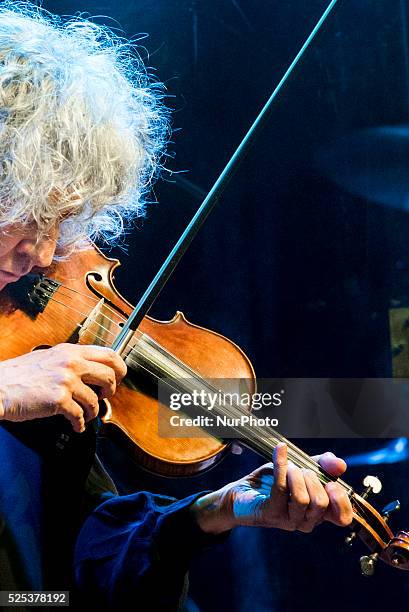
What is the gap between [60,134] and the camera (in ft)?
3.04

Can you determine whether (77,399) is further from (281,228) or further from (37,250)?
(281,228)

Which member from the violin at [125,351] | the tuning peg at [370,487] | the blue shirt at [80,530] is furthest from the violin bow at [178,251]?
the tuning peg at [370,487]

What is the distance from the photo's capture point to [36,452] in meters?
1.07

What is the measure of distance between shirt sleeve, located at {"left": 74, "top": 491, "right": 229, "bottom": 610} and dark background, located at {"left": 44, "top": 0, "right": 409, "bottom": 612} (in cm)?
36

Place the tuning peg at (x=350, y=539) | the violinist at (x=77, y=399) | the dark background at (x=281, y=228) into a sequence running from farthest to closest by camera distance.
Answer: the dark background at (x=281, y=228) → the tuning peg at (x=350, y=539) → the violinist at (x=77, y=399)

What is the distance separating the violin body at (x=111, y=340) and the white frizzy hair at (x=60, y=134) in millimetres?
122

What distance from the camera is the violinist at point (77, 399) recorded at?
0.85 meters

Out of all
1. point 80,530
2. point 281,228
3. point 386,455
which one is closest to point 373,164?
point 281,228

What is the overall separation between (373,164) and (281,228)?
28 cm

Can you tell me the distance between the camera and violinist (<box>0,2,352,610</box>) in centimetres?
85

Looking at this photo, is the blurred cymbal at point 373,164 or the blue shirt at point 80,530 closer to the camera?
the blue shirt at point 80,530

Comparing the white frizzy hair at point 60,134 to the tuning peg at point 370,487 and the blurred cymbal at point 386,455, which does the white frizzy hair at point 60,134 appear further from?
the blurred cymbal at point 386,455

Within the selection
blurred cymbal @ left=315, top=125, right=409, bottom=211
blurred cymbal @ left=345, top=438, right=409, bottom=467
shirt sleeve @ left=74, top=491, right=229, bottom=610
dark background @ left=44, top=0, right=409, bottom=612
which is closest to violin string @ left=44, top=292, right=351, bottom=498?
shirt sleeve @ left=74, top=491, right=229, bottom=610

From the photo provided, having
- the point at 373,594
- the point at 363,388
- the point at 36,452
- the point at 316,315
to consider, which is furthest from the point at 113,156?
the point at 373,594
